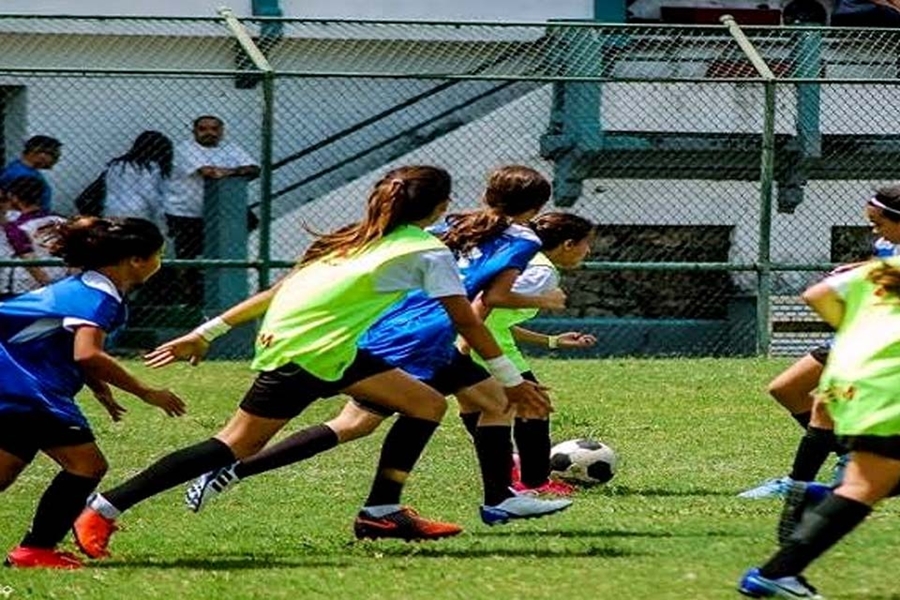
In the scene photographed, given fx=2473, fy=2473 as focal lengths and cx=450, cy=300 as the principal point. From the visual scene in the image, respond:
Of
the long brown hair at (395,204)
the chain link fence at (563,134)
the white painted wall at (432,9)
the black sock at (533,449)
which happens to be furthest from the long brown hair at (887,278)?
the white painted wall at (432,9)

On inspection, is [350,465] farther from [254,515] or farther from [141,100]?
[141,100]

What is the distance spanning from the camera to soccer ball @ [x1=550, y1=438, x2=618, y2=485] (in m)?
11.3

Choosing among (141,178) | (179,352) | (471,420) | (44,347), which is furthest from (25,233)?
(44,347)

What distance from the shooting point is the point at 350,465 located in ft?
41.0

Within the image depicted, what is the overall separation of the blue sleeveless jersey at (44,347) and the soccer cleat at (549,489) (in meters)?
2.80

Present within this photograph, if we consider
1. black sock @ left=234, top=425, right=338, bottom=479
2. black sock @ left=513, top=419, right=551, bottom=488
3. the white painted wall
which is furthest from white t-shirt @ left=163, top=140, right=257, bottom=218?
black sock @ left=234, top=425, right=338, bottom=479

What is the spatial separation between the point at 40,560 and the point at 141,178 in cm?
1039

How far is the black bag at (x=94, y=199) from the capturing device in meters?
18.8

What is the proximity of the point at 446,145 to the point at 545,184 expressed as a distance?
1004 centimetres

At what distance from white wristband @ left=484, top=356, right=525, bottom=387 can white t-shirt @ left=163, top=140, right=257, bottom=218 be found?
10.0 m

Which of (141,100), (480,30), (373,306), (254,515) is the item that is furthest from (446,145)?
(373,306)

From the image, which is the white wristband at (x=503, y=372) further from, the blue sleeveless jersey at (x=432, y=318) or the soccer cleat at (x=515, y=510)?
the soccer cleat at (x=515, y=510)

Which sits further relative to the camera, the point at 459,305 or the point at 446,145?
the point at 446,145

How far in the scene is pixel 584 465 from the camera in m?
11.3
